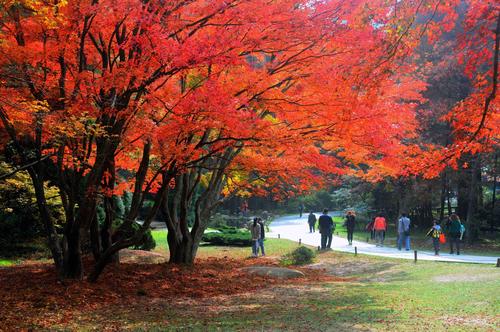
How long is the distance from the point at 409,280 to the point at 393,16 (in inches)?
304

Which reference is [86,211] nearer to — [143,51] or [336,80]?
[143,51]

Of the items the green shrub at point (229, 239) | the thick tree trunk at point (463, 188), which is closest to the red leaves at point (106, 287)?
the green shrub at point (229, 239)

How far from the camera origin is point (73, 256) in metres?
11.0

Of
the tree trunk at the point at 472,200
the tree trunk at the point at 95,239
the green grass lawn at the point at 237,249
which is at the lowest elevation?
the green grass lawn at the point at 237,249

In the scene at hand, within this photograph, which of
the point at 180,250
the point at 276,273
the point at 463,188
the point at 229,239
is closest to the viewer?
the point at 276,273

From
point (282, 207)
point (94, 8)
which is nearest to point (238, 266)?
point (94, 8)

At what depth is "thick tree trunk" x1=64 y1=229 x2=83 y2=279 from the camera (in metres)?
10.8

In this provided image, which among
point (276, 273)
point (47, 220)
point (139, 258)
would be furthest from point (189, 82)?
point (139, 258)

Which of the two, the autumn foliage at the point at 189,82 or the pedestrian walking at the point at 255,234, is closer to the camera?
the autumn foliage at the point at 189,82

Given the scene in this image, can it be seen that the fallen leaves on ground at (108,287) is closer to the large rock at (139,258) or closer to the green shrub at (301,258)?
the large rock at (139,258)

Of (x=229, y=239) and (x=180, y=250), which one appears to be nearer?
(x=180, y=250)

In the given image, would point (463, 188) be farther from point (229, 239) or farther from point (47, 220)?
point (47, 220)

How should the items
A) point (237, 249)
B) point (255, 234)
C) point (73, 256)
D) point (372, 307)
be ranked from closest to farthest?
point (372, 307) → point (73, 256) → point (255, 234) → point (237, 249)

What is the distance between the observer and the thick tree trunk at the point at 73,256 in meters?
10.8
